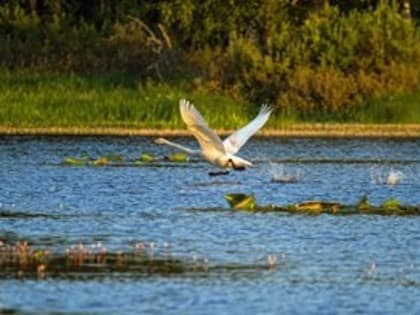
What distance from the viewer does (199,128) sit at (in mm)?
26609

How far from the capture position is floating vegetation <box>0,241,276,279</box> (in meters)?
18.7

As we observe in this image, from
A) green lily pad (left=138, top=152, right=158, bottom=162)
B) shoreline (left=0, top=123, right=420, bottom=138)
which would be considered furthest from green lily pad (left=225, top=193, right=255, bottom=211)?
shoreline (left=0, top=123, right=420, bottom=138)

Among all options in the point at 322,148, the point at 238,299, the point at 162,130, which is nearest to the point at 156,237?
the point at 238,299

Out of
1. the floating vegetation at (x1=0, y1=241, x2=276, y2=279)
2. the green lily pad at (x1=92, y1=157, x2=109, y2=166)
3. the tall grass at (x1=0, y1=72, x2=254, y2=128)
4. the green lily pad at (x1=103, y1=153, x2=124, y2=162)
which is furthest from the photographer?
the tall grass at (x1=0, y1=72, x2=254, y2=128)

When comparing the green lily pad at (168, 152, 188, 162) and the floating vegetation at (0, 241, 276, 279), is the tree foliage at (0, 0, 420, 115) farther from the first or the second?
the floating vegetation at (0, 241, 276, 279)

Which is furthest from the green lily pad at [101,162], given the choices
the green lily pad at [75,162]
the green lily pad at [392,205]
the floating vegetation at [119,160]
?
the green lily pad at [392,205]

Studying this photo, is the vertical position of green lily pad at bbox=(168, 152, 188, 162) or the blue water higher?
green lily pad at bbox=(168, 152, 188, 162)

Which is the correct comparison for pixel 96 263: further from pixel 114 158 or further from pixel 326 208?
pixel 114 158

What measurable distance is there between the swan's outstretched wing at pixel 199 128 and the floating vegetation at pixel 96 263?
19.3 feet

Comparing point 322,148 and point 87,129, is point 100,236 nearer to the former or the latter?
point 322,148

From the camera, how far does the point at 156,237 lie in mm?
21875

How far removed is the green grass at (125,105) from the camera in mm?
43094

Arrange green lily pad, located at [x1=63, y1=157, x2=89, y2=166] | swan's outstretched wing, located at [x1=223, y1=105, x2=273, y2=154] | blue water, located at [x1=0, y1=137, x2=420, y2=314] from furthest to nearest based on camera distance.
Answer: green lily pad, located at [x1=63, y1=157, x2=89, y2=166] → swan's outstretched wing, located at [x1=223, y1=105, x2=273, y2=154] → blue water, located at [x1=0, y1=137, x2=420, y2=314]

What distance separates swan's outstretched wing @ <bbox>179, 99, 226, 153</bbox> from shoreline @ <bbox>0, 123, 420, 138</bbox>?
1360 centimetres
